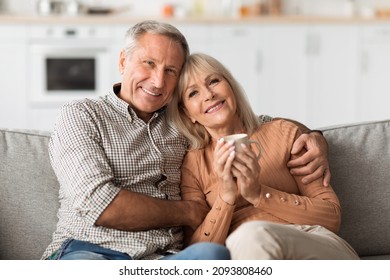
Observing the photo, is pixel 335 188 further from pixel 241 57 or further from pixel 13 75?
pixel 13 75

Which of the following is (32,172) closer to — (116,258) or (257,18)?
(116,258)

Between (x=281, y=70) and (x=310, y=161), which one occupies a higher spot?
(x=310, y=161)

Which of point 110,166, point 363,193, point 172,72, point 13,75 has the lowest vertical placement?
point 13,75

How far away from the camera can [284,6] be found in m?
6.23

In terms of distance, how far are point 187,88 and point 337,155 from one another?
575 millimetres

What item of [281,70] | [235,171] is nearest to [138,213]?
[235,171]

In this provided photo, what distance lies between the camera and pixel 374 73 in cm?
585

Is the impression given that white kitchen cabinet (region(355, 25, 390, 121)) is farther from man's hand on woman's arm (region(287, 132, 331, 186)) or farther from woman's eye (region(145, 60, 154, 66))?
woman's eye (region(145, 60, 154, 66))

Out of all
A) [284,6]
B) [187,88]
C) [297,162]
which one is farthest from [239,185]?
[284,6]

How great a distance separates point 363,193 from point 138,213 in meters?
0.83

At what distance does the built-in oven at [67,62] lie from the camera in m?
5.63

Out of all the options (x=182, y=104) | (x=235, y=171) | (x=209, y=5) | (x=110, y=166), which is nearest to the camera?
(x=235, y=171)

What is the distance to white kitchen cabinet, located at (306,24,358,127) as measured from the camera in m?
5.83

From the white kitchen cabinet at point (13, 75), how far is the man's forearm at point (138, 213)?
12.9 feet
